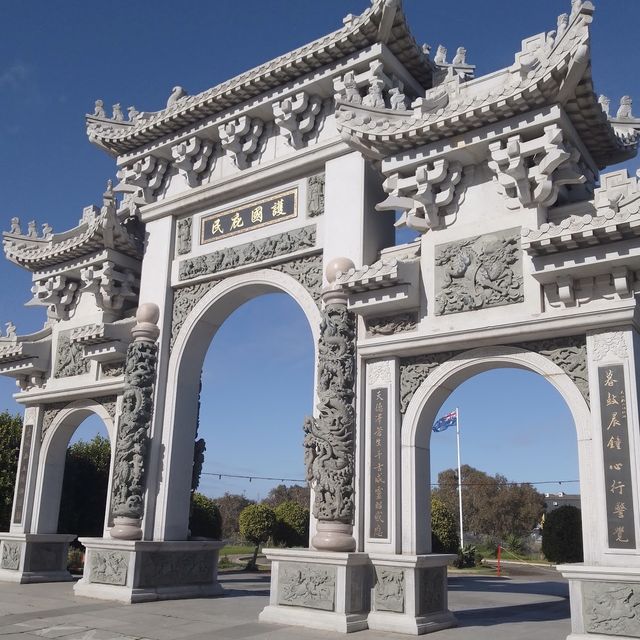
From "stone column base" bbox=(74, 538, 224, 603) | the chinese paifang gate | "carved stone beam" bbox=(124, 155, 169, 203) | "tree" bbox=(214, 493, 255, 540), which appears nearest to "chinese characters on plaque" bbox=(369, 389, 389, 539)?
the chinese paifang gate

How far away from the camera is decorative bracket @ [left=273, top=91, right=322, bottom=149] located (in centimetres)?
895

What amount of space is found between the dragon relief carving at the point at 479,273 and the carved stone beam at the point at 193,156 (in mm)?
4175

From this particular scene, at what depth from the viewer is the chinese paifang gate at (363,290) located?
6.25 meters

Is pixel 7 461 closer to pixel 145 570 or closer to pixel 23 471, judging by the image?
pixel 23 471

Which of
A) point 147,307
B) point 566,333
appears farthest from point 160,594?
point 566,333

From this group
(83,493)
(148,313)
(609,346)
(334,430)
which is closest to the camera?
(609,346)

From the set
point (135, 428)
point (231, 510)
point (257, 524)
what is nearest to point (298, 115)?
point (135, 428)

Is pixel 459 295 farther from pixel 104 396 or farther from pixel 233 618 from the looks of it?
pixel 104 396

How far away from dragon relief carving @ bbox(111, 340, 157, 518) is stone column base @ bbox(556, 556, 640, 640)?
5431mm

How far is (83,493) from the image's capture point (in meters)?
14.8

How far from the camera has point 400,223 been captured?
7910 mm

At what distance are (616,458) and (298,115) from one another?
5.64 meters

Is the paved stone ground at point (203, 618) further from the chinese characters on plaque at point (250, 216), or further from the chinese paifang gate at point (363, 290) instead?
the chinese characters on plaque at point (250, 216)

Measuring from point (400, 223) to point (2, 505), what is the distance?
954cm
